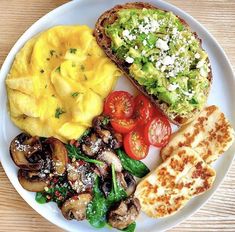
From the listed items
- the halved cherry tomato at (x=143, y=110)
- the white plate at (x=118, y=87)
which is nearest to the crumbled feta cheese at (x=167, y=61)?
the halved cherry tomato at (x=143, y=110)

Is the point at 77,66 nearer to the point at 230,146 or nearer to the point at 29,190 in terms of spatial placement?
the point at 29,190

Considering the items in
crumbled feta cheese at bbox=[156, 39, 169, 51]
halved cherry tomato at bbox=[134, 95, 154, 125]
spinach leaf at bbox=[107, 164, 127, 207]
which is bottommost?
spinach leaf at bbox=[107, 164, 127, 207]

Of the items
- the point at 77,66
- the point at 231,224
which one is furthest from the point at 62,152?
the point at 231,224

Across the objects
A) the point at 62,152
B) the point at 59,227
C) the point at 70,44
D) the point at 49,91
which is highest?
the point at 70,44

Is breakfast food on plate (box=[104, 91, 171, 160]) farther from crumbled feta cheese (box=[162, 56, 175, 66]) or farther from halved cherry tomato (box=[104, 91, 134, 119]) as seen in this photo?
crumbled feta cheese (box=[162, 56, 175, 66])

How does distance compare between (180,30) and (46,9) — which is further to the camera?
(46,9)

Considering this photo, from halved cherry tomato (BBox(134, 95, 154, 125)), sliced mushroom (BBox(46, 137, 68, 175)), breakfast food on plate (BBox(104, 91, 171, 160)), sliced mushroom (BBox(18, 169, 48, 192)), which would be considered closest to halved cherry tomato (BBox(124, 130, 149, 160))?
breakfast food on plate (BBox(104, 91, 171, 160))

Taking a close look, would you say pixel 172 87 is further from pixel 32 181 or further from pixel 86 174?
pixel 32 181
